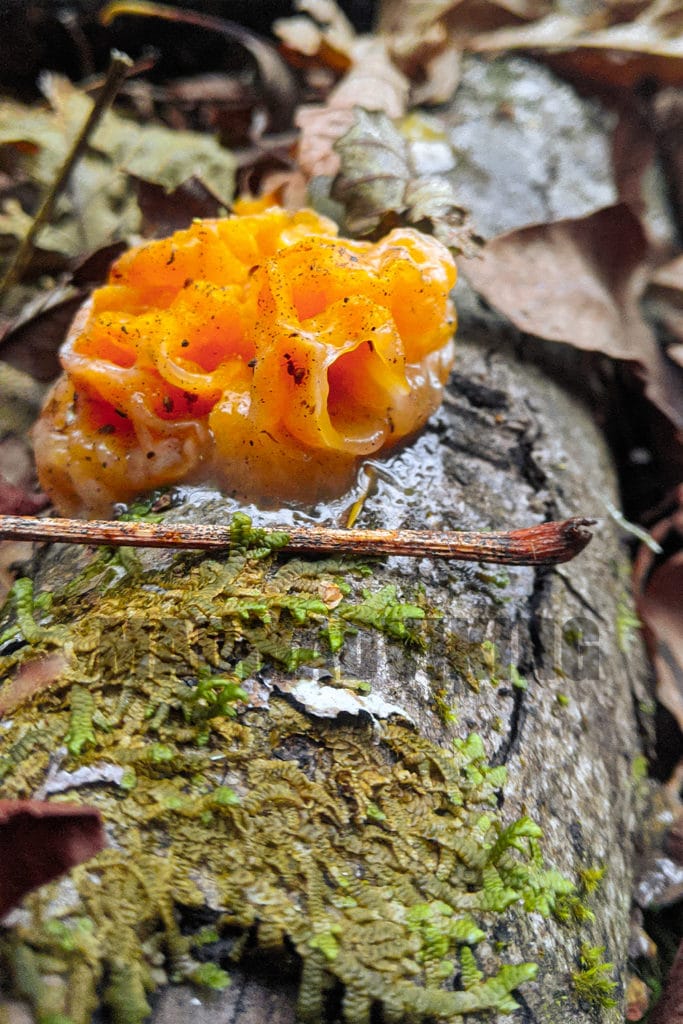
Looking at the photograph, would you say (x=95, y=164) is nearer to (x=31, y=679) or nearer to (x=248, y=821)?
(x=31, y=679)

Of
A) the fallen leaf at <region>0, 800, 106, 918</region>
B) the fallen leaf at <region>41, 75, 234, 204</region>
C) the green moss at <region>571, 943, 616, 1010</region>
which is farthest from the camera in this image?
the fallen leaf at <region>41, 75, 234, 204</region>

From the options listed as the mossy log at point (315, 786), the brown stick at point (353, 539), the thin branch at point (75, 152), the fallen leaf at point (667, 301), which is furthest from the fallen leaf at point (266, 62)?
the brown stick at point (353, 539)

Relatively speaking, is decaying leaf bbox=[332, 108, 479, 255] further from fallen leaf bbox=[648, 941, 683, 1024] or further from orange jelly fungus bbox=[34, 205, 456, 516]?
fallen leaf bbox=[648, 941, 683, 1024]

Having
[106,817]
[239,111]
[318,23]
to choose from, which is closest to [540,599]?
[106,817]

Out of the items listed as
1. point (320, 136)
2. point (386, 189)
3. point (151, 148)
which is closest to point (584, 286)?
point (386, 189)

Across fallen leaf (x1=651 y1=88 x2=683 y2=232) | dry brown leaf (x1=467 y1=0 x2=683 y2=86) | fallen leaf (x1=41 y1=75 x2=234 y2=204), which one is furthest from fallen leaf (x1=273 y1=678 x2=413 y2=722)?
dry brown leaf (x1=467 y1=0 x2=683 y2=86)

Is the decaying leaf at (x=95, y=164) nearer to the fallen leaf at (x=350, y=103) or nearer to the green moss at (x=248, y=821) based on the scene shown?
the fallen leaf at (x=350, y=103)

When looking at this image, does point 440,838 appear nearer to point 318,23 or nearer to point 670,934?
point 670,934
